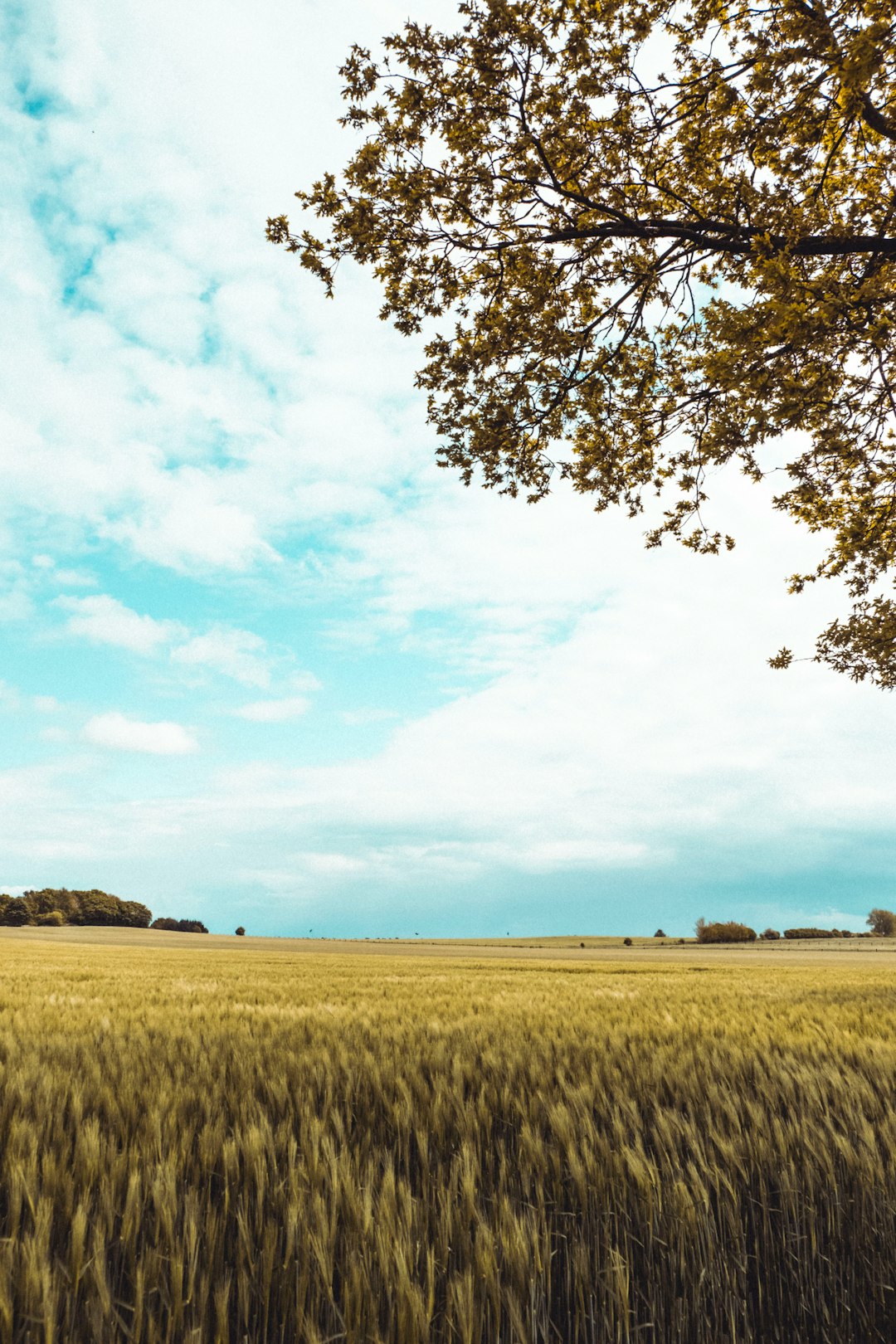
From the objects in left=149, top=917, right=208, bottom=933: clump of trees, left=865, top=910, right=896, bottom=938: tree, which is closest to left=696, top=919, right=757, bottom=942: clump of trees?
left=865, top=910, right=896, bottom=938: tree

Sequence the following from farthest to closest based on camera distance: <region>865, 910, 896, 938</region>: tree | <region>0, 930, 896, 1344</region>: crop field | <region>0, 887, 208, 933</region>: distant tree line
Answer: <region>865, 910, 896, 938</region>: tree, <region>0, 887, 208, 933</region>: distant tree line, <region>0, 930, 896, 1344</region>: crop field

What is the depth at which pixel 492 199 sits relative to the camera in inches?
351

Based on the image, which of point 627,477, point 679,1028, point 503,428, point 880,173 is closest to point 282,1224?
point 679,1028

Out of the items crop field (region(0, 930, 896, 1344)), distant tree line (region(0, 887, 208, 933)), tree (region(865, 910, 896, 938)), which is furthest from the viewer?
tree (region(865, 910, 896, 938))

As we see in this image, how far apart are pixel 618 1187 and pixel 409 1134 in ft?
3.17

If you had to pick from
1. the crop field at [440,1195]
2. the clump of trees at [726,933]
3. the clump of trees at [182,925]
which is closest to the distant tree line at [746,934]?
the clump of trees at [726,933]

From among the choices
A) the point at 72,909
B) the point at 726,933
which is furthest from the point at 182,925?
the point at 726,933

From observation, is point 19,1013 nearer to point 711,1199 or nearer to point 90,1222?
point 90,1222

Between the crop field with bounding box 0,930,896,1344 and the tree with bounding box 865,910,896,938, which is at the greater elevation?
the crop field with bounding box 0,930,896,1344

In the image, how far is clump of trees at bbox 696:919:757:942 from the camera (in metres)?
94.9

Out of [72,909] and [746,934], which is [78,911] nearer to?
[72,909]

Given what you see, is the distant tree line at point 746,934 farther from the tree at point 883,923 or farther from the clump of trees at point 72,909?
the clump of trees at point 72,909

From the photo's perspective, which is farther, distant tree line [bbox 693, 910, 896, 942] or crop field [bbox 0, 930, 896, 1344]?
distant tree line [bbox 693, 910, 896, 942]

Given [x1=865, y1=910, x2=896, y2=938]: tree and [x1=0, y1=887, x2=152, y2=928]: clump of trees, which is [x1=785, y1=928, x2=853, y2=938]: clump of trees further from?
[x1=0, y1=887, x2=152, y2=928]: clump of trees
